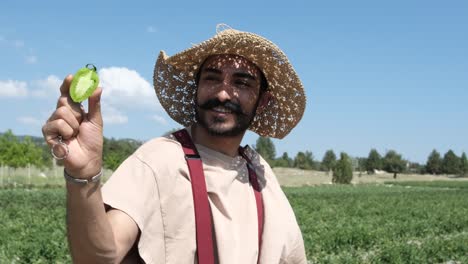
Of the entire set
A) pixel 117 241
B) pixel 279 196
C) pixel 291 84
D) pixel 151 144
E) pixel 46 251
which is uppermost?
pixel 291 84

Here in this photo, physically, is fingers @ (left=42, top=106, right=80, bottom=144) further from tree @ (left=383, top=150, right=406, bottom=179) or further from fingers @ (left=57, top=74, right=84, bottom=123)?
tree @ (left=383, top=150, right=406, bottom=179)

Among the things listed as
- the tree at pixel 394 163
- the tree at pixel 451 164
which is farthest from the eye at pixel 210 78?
the tree at pixel 451 164

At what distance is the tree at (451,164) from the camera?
332ft

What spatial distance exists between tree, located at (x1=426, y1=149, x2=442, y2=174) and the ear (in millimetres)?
109913

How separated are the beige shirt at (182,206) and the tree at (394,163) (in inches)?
3925

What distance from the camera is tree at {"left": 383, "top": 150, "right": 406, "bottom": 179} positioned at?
9775 centimetres

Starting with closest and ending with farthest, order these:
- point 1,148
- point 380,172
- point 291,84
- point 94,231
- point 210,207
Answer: point 94,231, point 210,207, point 291,84, point 1,148, point 380,172

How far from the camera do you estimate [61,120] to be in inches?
47.8

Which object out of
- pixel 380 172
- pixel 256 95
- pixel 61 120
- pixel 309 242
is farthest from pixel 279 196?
pixel 380 172

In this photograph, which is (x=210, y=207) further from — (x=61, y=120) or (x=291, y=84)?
(x=291, y=84)

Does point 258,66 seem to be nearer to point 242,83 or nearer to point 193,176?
point 242,83

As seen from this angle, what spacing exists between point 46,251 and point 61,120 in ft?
20.5

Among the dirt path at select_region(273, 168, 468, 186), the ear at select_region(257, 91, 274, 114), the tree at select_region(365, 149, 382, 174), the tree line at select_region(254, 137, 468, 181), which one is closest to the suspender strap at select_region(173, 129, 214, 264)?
the ear at select_region(257, 91, 274, 114)

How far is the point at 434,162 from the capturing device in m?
104
